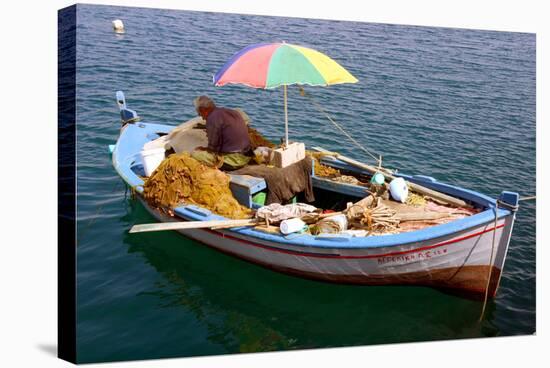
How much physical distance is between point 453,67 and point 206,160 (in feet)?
17.4

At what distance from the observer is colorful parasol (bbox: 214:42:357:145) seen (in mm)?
8148

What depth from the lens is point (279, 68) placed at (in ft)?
27.0

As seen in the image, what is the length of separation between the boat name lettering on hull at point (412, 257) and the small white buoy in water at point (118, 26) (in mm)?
4761

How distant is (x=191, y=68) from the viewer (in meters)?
12.6

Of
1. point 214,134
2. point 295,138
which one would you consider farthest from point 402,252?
point 295,138

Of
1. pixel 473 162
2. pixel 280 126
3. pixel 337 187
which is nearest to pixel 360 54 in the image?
pixel 280 126

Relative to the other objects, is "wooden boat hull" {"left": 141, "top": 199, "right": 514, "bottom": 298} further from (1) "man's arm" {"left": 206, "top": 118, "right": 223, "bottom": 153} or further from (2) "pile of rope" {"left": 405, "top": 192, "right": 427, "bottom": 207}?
(1) "man's arm" {"left": 206, "top": 118, "right": 223, "bottom": 153}

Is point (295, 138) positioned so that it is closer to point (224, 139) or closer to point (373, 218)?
point (224, 139)

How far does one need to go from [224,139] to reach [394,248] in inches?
117

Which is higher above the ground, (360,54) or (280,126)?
(360,54)

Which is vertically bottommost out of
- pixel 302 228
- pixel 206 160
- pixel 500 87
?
pixel 302 228

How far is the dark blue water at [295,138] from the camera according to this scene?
786cm

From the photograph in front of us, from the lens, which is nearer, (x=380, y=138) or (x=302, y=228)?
(x=302, y=228)

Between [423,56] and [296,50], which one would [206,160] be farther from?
[423,56]
